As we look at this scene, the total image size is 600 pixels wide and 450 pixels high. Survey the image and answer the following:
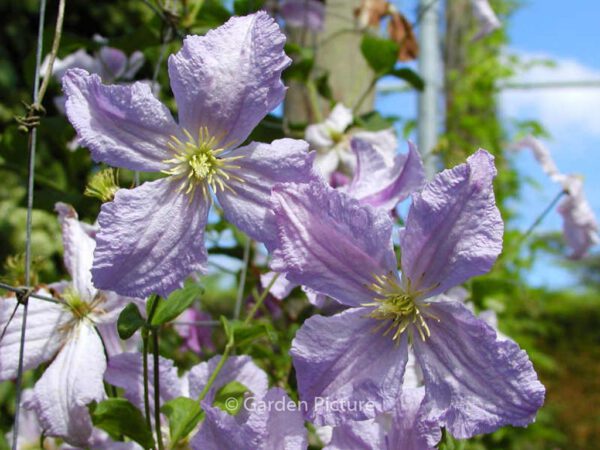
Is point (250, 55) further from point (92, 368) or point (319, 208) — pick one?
point (92, 368)

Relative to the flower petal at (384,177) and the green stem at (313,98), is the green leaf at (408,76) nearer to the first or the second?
the green stem at (313,98)

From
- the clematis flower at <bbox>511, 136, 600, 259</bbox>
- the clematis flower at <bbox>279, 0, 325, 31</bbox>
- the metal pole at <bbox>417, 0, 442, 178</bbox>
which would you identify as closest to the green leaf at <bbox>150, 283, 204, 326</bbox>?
the clematis flower at <bbox>511, 136, 600, 259</bbox>

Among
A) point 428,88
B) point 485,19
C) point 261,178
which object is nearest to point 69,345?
point 261,178

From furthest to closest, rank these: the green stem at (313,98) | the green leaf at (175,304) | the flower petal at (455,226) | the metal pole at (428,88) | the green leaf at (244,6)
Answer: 1. the metal pole at (428,88)
2. the green stem at (313,98)
3. the green leaf at (244,6)
4. the green leaf at (175,304)
5. the flower petal at (455,226)

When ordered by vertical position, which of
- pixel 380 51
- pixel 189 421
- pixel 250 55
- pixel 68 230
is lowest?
pixel 189 421

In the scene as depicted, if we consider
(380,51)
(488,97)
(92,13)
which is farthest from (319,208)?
(488,97)

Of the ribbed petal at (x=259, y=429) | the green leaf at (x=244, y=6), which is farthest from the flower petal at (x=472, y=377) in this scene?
the green leaf at (x=244, y=6)

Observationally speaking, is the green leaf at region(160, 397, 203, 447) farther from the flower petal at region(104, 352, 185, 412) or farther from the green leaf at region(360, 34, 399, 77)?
the green leaf at region(360, 34, 399, 77)
